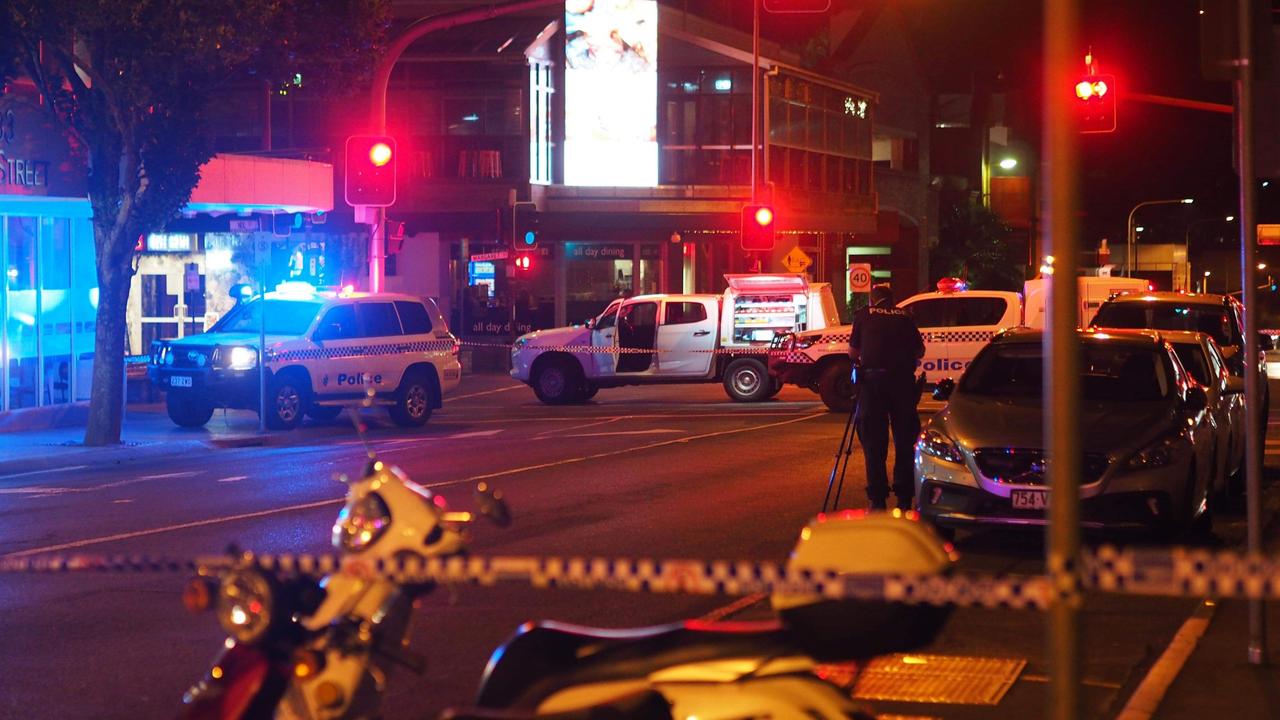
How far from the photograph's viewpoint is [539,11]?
47125 mm

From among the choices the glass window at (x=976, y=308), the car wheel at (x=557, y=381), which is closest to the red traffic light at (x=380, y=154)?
the car wheel at (x=557, y=381)

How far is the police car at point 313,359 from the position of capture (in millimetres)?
22750

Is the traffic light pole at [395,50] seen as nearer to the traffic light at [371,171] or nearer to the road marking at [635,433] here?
the traffic light at [371,171]

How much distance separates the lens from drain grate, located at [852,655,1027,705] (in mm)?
7402

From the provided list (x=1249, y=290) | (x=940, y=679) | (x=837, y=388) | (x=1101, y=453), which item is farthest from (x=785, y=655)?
(x=837, y=388)

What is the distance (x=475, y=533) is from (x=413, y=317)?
13.0 m

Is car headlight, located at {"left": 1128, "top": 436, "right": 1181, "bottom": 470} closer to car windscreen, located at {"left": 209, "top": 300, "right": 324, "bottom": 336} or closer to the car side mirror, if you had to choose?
the car side mirror

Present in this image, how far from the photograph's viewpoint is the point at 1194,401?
12.1 m

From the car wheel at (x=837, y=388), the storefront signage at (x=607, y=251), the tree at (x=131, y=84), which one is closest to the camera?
the tree at (x=131, y=84)

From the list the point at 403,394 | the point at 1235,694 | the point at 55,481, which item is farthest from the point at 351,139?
the point at 1235,694

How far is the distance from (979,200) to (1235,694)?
65.7 m

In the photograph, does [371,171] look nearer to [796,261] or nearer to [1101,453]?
[796,261]

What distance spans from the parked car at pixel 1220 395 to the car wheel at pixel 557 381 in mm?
15035

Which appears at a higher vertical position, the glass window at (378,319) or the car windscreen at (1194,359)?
the glass window at (378,319)
